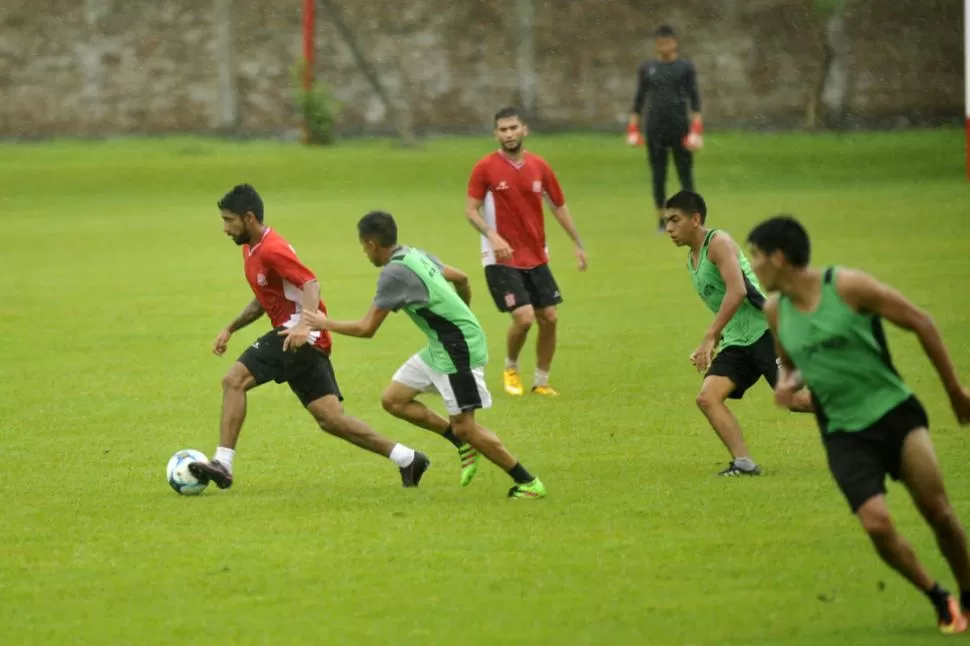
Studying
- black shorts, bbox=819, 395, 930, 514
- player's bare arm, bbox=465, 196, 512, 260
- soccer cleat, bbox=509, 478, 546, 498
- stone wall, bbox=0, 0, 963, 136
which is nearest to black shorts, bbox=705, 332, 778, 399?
soccer cleat, bbox=509, 478, 546, 498

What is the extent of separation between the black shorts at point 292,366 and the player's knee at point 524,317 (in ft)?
13.2

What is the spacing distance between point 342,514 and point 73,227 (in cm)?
1990

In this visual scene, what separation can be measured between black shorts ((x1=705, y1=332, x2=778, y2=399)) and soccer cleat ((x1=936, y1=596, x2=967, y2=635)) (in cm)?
372

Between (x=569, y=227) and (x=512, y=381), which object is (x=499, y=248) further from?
(x=512, y=381)

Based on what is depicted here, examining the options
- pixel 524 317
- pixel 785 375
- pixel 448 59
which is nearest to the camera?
pixel 785 375

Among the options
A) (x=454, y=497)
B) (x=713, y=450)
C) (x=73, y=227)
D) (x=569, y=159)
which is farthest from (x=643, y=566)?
(x=569, y=159)

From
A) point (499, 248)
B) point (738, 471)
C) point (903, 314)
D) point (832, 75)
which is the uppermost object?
point (903, 314)

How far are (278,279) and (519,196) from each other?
184 inches

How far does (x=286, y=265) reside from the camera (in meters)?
10.2

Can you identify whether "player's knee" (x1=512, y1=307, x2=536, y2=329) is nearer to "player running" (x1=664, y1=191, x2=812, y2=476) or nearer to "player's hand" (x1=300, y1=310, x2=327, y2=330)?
"player running" (x1=664, y1=191, x2=812, y2=476)

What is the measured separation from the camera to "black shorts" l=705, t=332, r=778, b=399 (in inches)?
413

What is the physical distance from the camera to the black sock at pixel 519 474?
9852mm

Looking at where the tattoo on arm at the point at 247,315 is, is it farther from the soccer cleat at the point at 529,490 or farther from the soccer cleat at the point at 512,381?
the soccer cleat at the point at 512,381

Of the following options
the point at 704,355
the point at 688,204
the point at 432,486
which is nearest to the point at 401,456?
the point at 432,486
